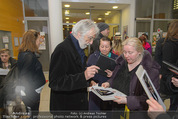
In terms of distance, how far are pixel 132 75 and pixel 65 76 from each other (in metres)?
0.79

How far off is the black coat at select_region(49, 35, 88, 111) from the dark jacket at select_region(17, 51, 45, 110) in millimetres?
578

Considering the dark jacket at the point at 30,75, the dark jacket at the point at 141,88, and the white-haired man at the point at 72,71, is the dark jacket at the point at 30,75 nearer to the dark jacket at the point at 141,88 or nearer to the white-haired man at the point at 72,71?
the white-haired man at the point at 72,71

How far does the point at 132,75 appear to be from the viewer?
1471 millimetres

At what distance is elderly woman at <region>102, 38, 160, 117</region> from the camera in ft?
4.40

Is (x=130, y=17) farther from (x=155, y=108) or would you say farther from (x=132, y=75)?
(x=155, y=108)

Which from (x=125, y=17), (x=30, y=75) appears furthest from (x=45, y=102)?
(x=125, y=17)

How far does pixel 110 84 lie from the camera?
181 cm

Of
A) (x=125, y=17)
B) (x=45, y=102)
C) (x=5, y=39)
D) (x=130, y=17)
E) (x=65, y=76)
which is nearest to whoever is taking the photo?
(x=65, y=76)

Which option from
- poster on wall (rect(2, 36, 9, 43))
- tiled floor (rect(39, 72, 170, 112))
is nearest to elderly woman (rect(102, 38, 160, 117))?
tiled floor (rect(39, 72, 170, 112))

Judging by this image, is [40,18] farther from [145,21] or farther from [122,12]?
[145,21]

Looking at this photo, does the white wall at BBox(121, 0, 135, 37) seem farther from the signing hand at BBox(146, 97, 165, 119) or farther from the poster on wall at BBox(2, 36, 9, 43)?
the signing hand at BBox(146, 97, 165, 119)

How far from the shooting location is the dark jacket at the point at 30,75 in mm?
1751

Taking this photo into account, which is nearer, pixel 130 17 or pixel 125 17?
pixel 130 17

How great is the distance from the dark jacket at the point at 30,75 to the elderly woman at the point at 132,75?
104 cm
